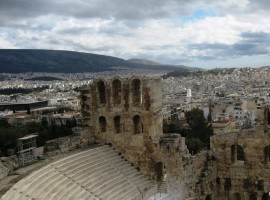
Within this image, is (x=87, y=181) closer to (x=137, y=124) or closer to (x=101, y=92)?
(x=137, y=124)

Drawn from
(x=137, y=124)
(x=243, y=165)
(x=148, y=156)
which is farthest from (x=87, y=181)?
(x=243, y=165)

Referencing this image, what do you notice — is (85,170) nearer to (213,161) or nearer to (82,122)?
(82,122)

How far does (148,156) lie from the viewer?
23.4m

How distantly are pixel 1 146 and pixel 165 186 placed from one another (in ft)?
100

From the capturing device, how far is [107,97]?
80.0 feet

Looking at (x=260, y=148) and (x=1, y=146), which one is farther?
(x=1, y=146)

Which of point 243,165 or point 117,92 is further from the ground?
point 117,92

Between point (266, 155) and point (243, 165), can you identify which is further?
point (243, 165)

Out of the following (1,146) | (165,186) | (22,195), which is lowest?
(1,146)

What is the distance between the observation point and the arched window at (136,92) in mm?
23875

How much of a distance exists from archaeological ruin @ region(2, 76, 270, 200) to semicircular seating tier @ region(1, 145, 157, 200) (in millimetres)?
58

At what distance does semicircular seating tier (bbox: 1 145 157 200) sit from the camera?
651 inches

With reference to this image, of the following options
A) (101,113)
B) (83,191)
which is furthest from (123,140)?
(83,191)

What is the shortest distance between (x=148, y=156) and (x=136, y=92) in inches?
139
